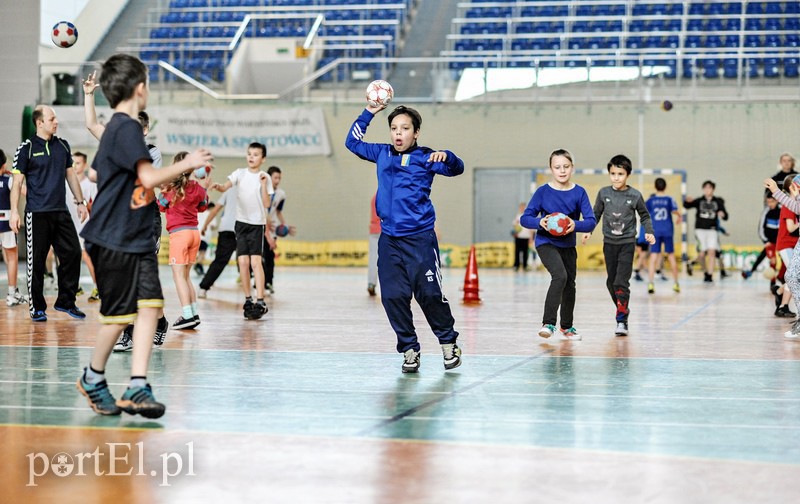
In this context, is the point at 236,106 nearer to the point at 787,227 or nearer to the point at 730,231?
the point at 730,231

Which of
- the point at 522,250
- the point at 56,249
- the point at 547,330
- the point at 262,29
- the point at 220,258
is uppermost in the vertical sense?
the point at 262,29

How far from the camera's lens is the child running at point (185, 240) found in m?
10.4

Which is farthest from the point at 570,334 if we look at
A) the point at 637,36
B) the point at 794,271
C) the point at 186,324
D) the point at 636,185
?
the point at 637,36

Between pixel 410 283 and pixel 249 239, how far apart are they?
4.93 metres

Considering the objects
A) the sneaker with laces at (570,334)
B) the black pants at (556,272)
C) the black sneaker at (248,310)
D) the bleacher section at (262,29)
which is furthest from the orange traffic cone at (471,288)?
the bleacher section at (262,29)

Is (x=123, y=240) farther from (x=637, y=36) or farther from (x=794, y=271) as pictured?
(x=637, y=36)

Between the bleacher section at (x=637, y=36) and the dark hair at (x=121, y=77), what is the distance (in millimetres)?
19931

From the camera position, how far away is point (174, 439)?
5148 millimetres

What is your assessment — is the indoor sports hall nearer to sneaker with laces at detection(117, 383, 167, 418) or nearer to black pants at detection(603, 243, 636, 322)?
sneaker with laces at detection(117, 383, 167, 418)

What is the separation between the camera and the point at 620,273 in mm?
10945

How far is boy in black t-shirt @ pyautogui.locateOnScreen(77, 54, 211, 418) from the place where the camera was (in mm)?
5613

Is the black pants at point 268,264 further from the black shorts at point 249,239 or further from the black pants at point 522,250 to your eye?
the black pants at point 522,250

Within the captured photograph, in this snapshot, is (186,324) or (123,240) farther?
(186,324)

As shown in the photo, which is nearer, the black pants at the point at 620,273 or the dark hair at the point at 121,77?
the dark hair at the point at 121,77
